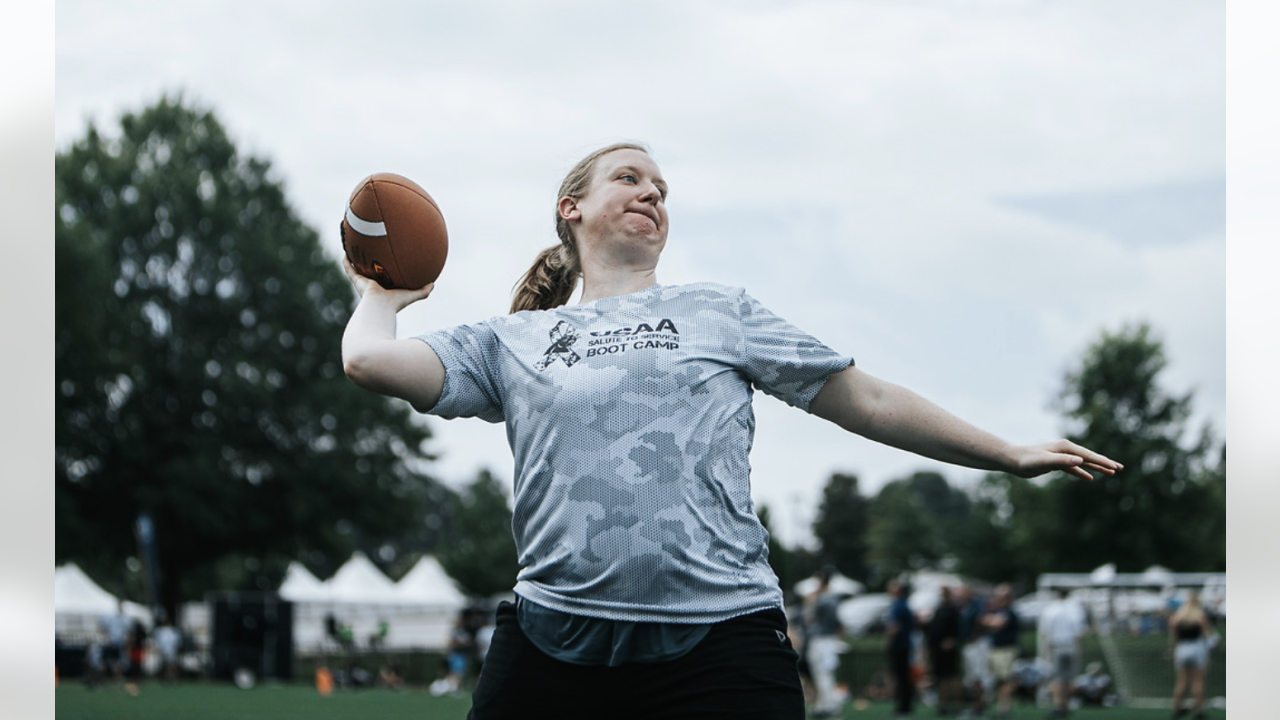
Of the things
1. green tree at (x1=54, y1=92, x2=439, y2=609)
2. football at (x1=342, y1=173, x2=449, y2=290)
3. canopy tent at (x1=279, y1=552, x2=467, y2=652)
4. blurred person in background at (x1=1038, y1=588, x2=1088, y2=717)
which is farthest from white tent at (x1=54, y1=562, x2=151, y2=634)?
football at (x1=342, y1=173, x2=449, y2=290)

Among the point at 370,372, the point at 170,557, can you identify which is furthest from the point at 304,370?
the point at 370,372

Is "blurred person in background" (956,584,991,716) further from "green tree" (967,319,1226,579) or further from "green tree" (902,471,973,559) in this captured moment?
"green tree" (902,471,973,559)

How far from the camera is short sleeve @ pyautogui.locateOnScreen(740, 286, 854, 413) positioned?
10.7 feet

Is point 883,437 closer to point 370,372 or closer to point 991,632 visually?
point 370,372

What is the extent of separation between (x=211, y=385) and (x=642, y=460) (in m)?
36.6

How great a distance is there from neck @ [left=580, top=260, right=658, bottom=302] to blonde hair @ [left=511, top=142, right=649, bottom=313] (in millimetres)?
154

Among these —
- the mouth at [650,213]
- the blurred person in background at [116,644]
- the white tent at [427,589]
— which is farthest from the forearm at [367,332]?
the white tent at [427,589]

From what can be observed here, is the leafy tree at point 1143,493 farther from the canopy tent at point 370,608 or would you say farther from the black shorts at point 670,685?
the black shorts at point 670,685

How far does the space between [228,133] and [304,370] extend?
25.6 feet

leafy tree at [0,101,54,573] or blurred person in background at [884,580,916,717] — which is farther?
blurred person in background at [884,580,916,717]

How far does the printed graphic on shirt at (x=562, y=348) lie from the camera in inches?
126

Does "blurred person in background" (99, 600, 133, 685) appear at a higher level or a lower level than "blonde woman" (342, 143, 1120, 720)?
lower

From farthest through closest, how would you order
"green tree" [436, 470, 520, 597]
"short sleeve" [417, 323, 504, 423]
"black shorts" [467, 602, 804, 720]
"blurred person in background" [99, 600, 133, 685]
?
"green tree" [436, 470, 520, 597] < "blurred person in background" [99, 600, 133, 685] < "short sleeve" [417, 323, 504, 423] < "black shorts" [467, 602, 804, 720]

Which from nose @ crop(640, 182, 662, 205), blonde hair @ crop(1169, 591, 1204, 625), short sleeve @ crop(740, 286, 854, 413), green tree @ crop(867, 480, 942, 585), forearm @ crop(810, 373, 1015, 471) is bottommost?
green tree @ crop(867, 480, 942, 585)
